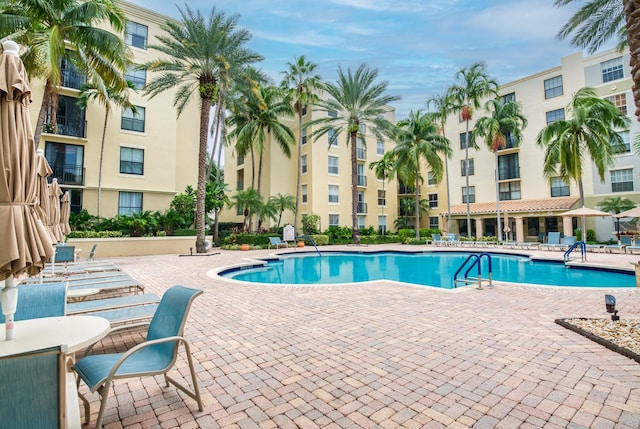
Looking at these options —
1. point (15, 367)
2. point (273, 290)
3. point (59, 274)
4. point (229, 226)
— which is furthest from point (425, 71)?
point (15, 367)

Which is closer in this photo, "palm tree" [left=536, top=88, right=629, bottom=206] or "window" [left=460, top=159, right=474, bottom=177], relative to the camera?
"palm tree" [left=536, top=88, right=629, bottom=206]

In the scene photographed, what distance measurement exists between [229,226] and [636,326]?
87.8 ft

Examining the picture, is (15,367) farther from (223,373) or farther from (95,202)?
(95,202)

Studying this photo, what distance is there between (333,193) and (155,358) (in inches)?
1106

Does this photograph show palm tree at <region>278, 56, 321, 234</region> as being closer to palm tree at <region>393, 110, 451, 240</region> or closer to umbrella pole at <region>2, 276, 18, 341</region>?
palm tree at <region>393, 110, 451, 240</region>

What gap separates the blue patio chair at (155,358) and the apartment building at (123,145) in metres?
21.3

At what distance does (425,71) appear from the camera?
2894cm

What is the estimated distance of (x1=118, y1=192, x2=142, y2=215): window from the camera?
21.5 meters

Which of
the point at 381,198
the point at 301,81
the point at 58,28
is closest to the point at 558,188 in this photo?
the point at 381,198

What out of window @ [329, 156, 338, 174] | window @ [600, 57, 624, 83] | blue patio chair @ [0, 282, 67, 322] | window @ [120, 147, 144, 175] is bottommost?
blue patio chair @ [0, 282, 67, 322]

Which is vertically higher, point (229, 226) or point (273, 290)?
point (229, 226)

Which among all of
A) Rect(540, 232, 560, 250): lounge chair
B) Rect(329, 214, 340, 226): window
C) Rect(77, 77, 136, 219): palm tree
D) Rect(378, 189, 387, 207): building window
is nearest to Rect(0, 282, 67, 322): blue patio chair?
Rect(77, 77, 136, 219): palm tree

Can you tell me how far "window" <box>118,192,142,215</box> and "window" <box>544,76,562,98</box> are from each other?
33.8 m

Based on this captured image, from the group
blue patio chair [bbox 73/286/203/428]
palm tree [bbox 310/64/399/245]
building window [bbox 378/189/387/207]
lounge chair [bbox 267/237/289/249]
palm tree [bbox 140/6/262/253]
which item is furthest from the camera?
building window [bbox 378/189/387/207]
